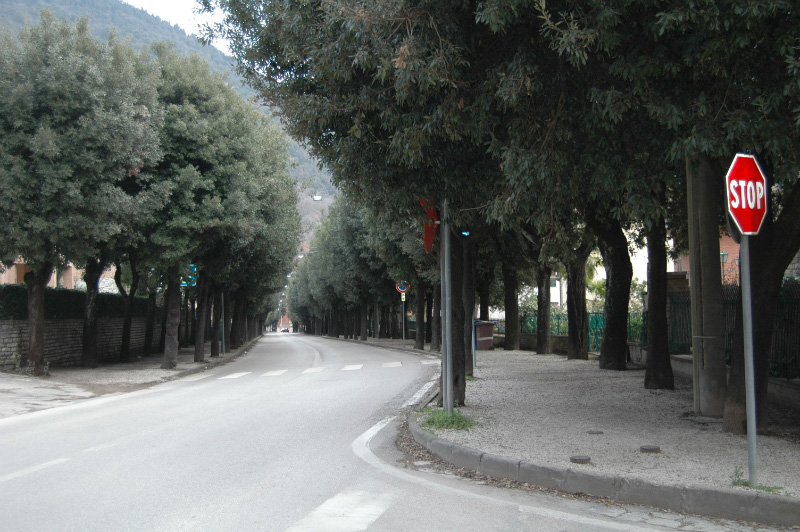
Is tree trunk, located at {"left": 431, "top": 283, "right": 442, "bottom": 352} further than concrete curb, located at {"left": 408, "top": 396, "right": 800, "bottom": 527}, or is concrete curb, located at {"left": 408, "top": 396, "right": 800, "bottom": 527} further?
tree trunk, located at {"left": 431, "top": 283, "right": 442, "bottom": 352}

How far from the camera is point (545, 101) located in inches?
345

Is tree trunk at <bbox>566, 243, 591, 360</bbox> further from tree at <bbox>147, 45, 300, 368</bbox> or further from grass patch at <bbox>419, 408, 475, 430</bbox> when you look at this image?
grass patch at <bbox>419, 408, 475, 430</bbox>

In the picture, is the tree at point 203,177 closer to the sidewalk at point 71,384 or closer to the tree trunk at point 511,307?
the sidewalk at point 71,384

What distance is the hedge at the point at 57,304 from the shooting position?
2045cm

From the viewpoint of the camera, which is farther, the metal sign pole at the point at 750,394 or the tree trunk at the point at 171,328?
the tree trunk at the point at 171,328

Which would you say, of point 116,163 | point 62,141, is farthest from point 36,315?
point 62,141

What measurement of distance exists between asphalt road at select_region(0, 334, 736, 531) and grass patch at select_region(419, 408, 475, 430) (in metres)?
0.60

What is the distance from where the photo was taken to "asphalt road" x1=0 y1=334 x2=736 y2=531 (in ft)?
18.3

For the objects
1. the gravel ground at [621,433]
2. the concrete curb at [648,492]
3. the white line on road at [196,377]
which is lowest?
the white line on road at [196,377]

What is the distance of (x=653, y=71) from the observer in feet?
24.7

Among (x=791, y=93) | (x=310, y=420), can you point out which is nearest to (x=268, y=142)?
(x=310, y=420)

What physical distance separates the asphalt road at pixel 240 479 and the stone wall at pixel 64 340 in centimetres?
847

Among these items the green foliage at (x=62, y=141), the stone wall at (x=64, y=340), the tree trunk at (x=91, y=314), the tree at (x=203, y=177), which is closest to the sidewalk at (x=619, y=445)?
the green foliage at (x=62, y=141)

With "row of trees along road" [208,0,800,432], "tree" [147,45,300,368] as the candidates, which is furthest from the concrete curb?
"tree" [147,45,300,368]
